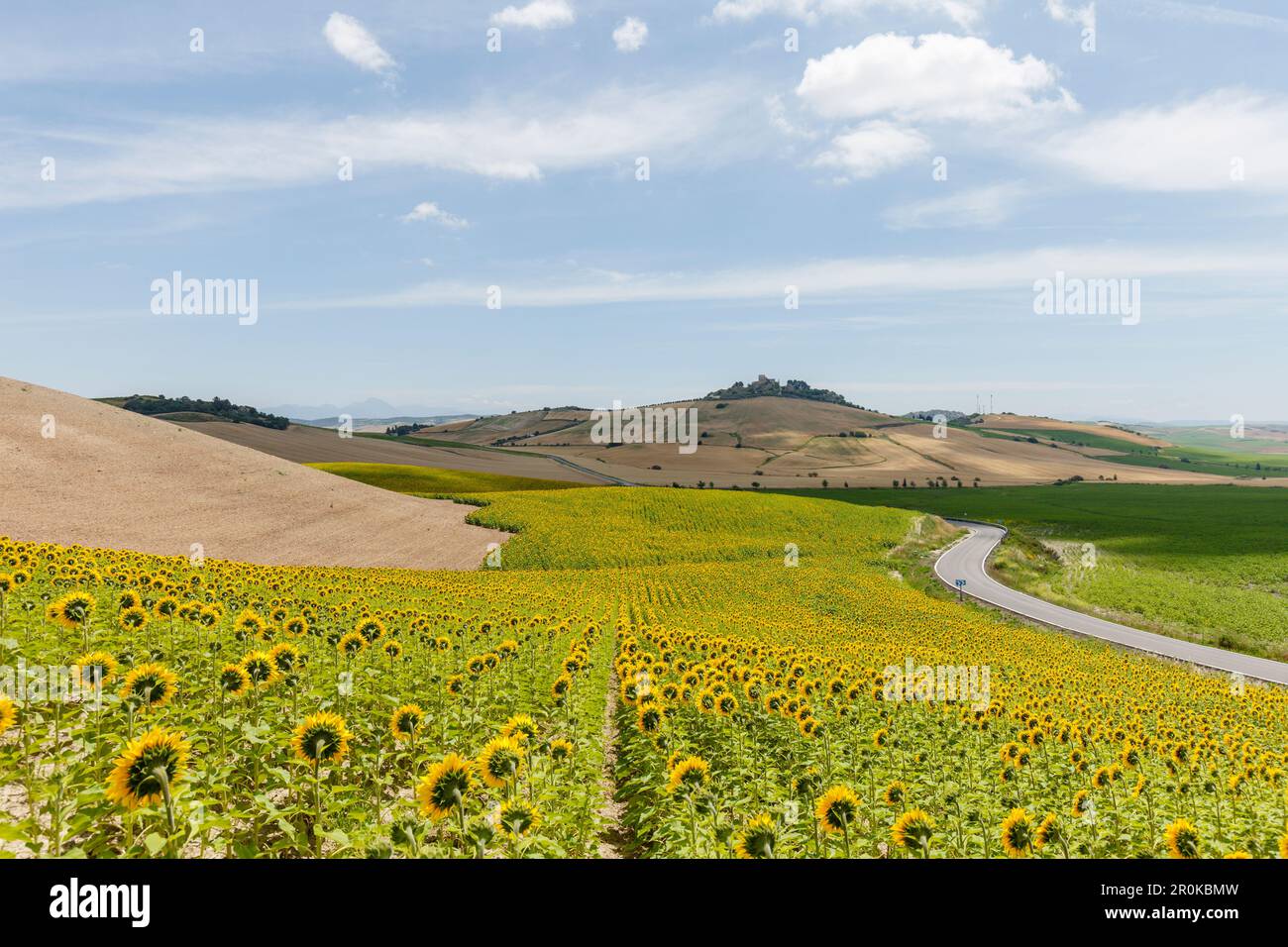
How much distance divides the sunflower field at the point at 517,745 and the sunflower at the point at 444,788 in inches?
0.6

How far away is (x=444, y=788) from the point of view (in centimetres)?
407

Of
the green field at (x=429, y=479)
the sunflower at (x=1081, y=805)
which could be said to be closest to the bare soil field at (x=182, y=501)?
the green field at (x=429, y=479)

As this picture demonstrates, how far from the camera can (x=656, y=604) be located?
32.8m

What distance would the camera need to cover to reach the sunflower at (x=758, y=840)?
386 centimetres

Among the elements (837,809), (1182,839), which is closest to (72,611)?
(837,809)

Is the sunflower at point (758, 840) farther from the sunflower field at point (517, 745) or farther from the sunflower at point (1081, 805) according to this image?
the sunflower at point (1081, 805)

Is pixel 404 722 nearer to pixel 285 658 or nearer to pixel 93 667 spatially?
pixel 285 658

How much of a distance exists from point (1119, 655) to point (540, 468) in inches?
4585

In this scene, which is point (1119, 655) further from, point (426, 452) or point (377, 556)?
point (426, 452)

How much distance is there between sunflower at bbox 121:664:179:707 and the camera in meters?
4.52

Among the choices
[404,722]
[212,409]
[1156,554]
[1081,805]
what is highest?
[212,409]

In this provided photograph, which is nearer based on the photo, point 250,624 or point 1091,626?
point 250,624

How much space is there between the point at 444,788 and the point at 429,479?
98816 millimetres
